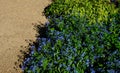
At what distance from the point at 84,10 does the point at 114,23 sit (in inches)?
53.4

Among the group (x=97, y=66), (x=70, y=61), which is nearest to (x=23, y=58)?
(x=70, y=61)

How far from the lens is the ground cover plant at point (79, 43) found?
20.1 feet

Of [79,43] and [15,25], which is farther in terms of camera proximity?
[15,25]

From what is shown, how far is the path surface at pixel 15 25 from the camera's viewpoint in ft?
23.5

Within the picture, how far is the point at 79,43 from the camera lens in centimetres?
680

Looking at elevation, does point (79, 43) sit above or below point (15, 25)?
below

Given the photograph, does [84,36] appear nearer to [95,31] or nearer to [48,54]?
[95,31]

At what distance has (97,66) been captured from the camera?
6.12m

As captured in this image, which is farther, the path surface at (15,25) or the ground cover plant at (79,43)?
the path surface at (15,25)

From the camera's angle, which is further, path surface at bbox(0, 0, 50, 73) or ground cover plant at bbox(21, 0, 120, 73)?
path surface at bbox(0, 0, 50, 73)

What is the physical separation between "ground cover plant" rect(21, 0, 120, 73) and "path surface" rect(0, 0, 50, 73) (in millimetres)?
441

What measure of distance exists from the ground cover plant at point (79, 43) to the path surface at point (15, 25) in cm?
44

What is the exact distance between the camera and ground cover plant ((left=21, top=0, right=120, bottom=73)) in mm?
6125

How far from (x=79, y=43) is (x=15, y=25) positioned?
2.69m
